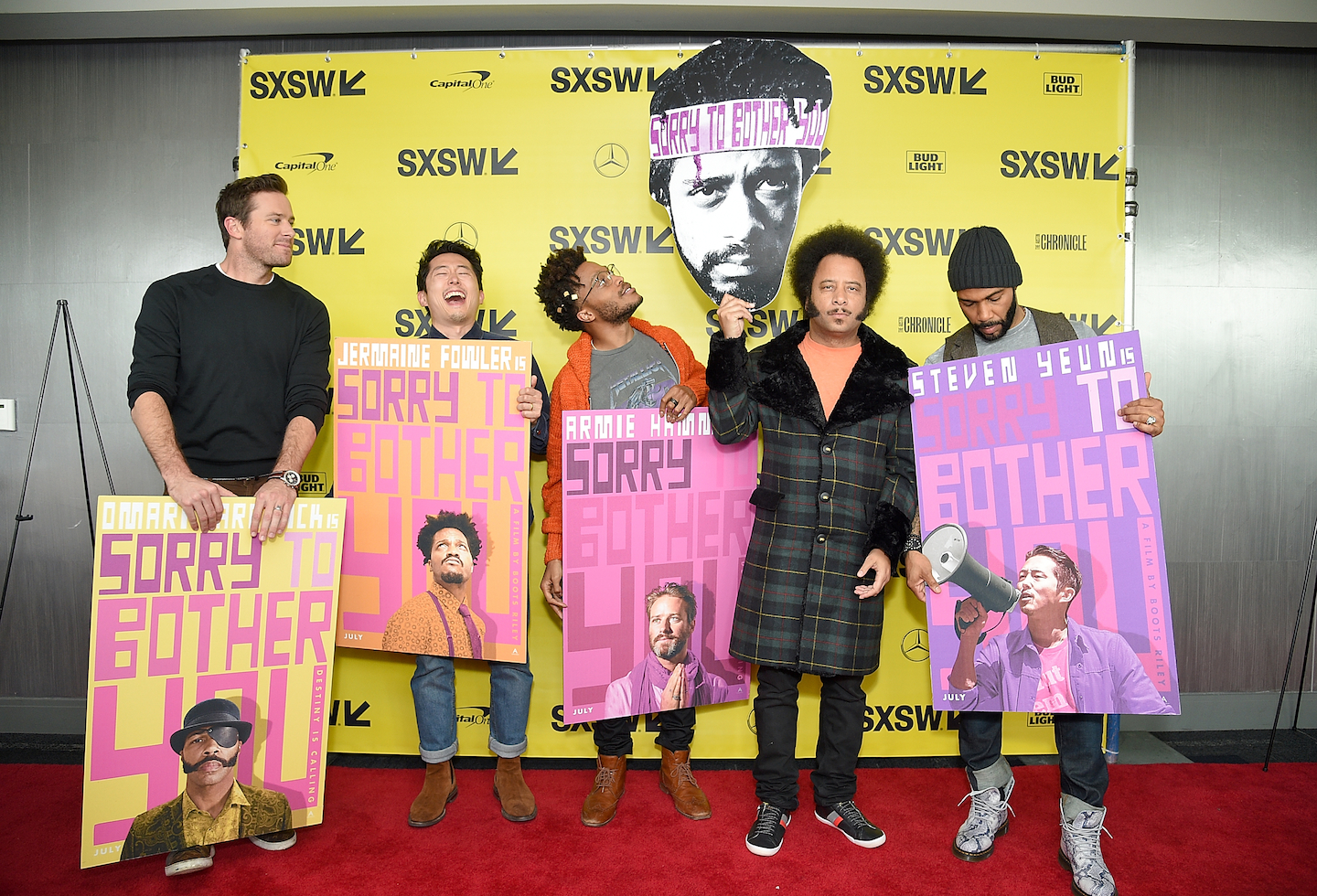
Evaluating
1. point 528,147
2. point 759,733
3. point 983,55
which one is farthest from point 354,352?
point 983,55

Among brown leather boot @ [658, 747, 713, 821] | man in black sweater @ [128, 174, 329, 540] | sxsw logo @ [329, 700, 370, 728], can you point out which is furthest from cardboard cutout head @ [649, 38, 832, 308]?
sxsw logo @ [329, 700, 370, 728]

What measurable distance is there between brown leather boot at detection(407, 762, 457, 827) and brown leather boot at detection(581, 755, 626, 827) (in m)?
0.45

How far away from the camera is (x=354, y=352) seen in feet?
7.78

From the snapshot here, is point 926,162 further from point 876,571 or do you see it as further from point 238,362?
point 238,362

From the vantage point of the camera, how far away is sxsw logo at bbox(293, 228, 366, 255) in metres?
2.85

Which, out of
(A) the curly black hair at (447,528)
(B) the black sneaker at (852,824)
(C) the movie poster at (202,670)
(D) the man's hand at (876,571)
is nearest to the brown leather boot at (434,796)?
(C) the movie poster at (202,670)

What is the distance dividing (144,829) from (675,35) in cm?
330

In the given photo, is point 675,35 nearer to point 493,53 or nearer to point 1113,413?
point 493,53

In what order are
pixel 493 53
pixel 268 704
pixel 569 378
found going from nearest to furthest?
1. pixel 268 704
2. pixel 569 378
3. pixel 493 53

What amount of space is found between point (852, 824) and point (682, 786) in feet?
1.81

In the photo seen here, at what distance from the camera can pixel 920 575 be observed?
82.7 inches

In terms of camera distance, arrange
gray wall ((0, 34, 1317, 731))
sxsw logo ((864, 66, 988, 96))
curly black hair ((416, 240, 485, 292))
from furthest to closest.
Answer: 1. gray wall ((0, 34, 1317, 731))
2. sxsw logo ((864, 66, 988, 96))
3. curly black hair ((416, 240, 485, 292))

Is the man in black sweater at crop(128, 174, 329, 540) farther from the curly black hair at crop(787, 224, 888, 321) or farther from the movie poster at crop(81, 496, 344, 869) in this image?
the curly black hair at crop(787, 224, 888, 321)

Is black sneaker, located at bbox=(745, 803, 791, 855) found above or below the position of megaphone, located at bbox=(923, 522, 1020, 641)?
below
